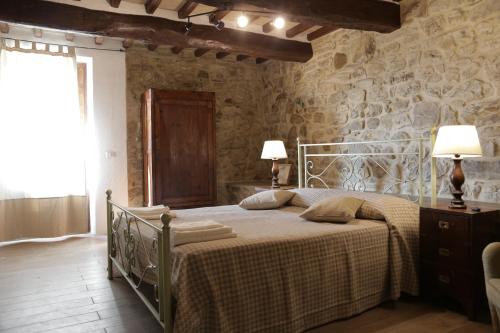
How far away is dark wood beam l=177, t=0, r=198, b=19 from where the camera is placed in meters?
3.86

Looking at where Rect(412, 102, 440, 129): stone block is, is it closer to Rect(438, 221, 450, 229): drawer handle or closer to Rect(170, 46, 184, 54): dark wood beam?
Rect(438, 221, 450, 229): drawer handle

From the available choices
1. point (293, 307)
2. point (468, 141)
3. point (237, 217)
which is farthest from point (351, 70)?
point (293, 307)

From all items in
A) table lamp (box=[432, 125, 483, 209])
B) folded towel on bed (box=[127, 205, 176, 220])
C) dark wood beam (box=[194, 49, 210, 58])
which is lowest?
folded towel on bed (box=[127, 205, 176, 220])

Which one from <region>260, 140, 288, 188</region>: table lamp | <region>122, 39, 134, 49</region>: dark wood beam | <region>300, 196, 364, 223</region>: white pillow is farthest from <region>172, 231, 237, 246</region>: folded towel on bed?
<region>122, 39, 134, 49</region>: dark wood beam

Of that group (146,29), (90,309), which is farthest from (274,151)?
(90,309)

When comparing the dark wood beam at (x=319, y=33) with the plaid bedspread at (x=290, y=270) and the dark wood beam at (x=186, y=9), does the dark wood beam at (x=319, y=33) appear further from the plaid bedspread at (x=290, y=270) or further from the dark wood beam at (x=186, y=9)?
the plaid bedspread at (x=290, y=270)

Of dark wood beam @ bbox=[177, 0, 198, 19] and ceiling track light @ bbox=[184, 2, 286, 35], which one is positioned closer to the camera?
ceiling track light @ bbox=[184, 2, 286, 35]

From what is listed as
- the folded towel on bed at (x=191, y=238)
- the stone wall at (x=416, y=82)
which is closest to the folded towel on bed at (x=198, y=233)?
the folded towel on bed at (x=191, y=238)

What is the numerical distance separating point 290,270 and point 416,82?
2347 millimetres

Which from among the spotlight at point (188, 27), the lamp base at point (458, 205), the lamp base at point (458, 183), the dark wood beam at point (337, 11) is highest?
the spotlight at point (188, 27)

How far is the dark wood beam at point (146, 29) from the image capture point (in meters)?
3.31

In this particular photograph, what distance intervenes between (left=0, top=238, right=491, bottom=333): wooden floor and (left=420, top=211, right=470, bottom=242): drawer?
0.51m

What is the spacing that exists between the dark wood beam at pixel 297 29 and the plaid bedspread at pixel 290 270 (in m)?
2.38

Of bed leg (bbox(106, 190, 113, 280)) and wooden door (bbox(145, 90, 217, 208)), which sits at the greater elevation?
wooden door (bbox(145, 90, 217, 208))
